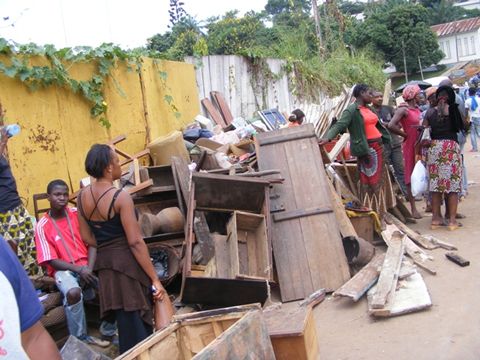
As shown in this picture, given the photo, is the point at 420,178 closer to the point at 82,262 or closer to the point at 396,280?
the point at 396,280

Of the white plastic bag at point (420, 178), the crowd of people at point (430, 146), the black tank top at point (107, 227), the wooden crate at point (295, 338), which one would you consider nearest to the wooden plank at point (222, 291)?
the wooden crate at point (295, 338)

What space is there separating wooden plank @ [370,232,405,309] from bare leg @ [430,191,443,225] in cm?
131

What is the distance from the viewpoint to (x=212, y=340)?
3.35 metres

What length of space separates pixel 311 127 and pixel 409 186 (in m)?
2.60

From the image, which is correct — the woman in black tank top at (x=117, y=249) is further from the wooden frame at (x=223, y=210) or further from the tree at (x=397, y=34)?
the tree at (x=397, y=34)

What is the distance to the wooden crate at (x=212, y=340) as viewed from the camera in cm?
286

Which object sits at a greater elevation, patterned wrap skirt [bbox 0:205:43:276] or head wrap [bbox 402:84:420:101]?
head wrap [bbox 402:84:420:101]

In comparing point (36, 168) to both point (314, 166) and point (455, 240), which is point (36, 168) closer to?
point (314, 166)

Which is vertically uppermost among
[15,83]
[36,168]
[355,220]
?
[15,83]

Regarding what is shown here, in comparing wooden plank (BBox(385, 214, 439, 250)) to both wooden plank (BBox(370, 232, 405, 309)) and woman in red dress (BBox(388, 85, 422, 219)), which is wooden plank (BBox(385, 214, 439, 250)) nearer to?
wooden plank (BBox(370, 232, 405, 309))

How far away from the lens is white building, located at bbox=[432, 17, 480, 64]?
5397 cm

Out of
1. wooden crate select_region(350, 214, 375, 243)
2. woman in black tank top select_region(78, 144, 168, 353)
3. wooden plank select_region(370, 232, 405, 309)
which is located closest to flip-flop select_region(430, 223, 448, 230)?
wooden crate select_region(350, 214, 375, 243)

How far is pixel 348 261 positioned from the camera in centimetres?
638

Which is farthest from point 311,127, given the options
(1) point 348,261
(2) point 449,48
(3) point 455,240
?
(2) point 449,48
